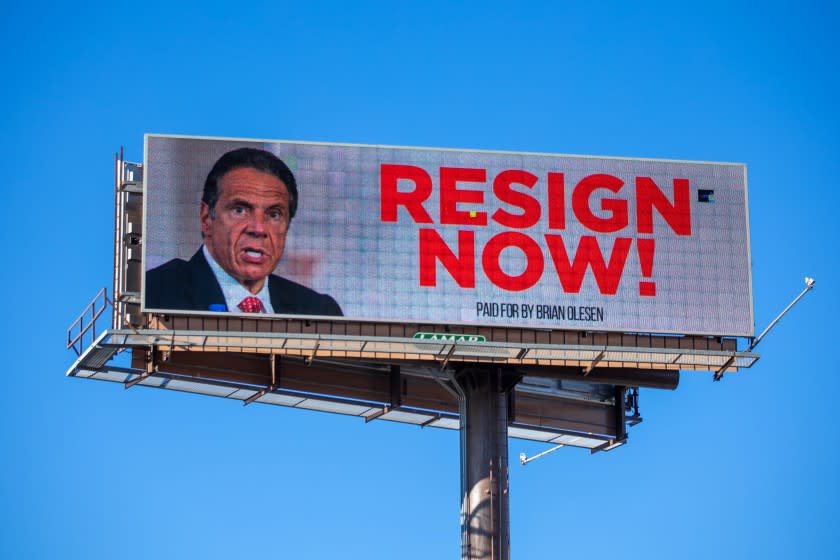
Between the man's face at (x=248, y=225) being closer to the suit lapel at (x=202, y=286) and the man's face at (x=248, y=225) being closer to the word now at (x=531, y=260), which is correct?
the suit lapel at (x=202, y=286)

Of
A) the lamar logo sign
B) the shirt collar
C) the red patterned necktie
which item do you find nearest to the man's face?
the shirt collar

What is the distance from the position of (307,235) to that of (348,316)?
12.0 feet

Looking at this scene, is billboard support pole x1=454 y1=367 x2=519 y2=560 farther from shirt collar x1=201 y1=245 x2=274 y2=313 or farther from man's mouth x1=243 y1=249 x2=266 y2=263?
man's mouth x1=243 y1=249 x2=266 y2=263

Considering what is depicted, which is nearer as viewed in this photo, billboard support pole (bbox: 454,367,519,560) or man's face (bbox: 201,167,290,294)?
man's face (bbox: 201,167,290,294)

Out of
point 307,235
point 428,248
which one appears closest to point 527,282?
point 428,248

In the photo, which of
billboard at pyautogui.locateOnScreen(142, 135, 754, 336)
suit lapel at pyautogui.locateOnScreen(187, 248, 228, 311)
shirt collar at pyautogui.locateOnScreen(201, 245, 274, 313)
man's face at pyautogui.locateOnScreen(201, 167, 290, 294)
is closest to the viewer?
suit lapel at pyautogui.locateOnScreen(187, 248, 228, 311)

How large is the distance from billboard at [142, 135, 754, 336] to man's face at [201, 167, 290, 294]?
0.05 metres

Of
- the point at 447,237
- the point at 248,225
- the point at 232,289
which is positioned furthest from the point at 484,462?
the point at 248,225

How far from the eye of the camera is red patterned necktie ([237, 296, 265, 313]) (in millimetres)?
73875

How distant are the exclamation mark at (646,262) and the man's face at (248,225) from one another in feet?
47.1

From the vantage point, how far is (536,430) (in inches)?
3462

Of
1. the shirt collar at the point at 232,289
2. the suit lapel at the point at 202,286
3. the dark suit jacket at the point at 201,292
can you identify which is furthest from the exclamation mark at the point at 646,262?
the suit lapel at the point at 202,286

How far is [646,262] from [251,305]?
16.1m

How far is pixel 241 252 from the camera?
7481 cm
